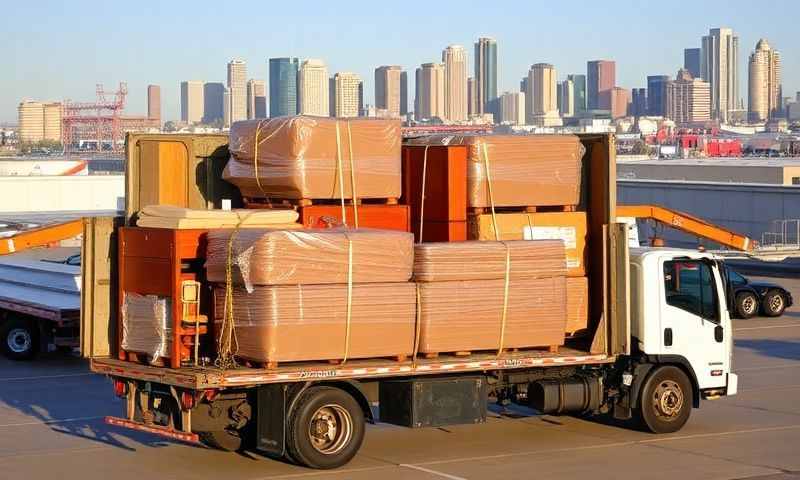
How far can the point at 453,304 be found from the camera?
1362cm

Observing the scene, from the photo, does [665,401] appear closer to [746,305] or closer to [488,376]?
[488,376]

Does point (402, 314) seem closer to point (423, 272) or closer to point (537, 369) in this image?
point (423, 272)

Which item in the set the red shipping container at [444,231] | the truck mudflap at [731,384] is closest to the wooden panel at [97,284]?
the red shipping container at [444,231]

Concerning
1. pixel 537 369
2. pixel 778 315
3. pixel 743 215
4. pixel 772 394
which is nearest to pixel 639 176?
pixel 743 215

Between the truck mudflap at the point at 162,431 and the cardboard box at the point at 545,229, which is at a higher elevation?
the cardboard box at the point at 545,229

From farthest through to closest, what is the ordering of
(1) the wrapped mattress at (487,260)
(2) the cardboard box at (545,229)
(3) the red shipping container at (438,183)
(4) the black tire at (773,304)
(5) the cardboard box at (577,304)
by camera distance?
(4) the black tire at (773,304) < (5) the cardboard box at (577,304) < (2) the cardboard box at (545,229) < (3) the red shipping container at (438,183) < (1) the wrapped mattress at (487,260)

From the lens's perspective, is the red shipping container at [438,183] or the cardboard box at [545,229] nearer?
the red shipping container at [438,183]

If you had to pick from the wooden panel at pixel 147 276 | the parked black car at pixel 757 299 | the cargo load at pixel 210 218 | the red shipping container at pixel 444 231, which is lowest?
the parked black car at pixel 757 299

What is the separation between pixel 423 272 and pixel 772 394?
7484mm

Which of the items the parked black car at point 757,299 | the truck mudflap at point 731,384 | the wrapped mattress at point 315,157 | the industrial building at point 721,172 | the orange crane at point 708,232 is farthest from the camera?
the industrial building at point 721,172

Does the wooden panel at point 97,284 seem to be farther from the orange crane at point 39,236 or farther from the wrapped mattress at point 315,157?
the orange crane at point 39,236

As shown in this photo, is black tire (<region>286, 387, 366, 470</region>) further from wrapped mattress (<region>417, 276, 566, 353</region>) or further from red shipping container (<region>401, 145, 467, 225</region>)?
red shipping container (<region>401, 145, 467, 225</region>)

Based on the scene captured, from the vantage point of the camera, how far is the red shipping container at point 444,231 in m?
14.6

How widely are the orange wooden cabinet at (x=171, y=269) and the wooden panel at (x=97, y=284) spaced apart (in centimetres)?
38
